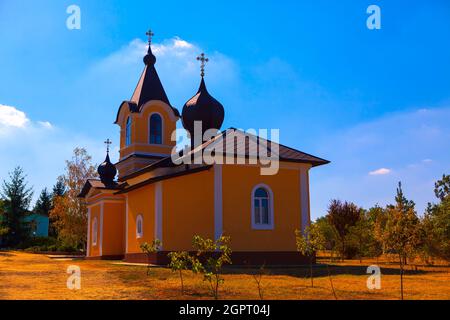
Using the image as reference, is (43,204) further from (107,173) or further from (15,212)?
(107,173)

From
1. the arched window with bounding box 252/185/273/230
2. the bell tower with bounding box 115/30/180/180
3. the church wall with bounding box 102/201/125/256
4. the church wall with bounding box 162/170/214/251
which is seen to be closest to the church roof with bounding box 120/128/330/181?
the church wall with bounding box 162/170/214/251

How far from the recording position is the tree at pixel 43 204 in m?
71.8

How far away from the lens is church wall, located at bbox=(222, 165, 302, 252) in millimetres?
20312

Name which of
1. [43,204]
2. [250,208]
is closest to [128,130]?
[250,208]

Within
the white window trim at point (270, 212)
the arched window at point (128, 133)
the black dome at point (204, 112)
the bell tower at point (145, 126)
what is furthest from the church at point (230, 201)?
the arched window at point (128, 133)

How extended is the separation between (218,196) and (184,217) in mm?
1719

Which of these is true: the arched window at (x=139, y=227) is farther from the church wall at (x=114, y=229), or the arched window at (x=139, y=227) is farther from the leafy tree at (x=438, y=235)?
the leafy tree at (x=438, y=235)

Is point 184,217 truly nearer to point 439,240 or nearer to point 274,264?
point 274,264

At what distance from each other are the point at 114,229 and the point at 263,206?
11.1 metres

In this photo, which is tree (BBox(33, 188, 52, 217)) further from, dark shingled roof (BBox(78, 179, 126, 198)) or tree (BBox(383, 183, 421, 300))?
tree (BBox(383, 183, 421, 300))

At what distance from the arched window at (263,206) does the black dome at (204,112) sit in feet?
21.2

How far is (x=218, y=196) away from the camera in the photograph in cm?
2016

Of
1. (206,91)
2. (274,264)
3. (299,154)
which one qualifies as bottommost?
(274,264)
